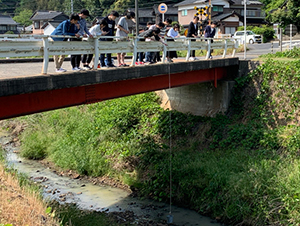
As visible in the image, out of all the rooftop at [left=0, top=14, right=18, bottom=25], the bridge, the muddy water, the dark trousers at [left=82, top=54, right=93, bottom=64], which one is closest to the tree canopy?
Answer: the bridge

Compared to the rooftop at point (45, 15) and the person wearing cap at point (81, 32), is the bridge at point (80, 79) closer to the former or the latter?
the person wearing cap at point (81, 32)

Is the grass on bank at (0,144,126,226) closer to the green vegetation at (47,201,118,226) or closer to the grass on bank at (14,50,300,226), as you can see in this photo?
the green vegetation at (47,201,118,226)

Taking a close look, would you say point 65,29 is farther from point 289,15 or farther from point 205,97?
point 289,15

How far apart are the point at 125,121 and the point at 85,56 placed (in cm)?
723

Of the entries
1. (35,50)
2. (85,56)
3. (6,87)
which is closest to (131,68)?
(85,56)

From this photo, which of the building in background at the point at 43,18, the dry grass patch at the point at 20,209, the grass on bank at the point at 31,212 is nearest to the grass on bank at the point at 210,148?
the grass on bank at the point at 31,212

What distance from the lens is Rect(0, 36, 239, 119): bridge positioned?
7887 millimetres

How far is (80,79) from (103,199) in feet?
17.4

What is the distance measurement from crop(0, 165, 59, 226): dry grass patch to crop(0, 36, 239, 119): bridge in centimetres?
189

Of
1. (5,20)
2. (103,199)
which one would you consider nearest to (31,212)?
(103,199)

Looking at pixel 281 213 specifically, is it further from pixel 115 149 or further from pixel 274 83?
pixel 115 149

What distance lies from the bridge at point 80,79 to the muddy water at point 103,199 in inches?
147

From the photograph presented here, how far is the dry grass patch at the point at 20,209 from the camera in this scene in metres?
7.72

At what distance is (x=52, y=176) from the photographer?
1514 centimetres
